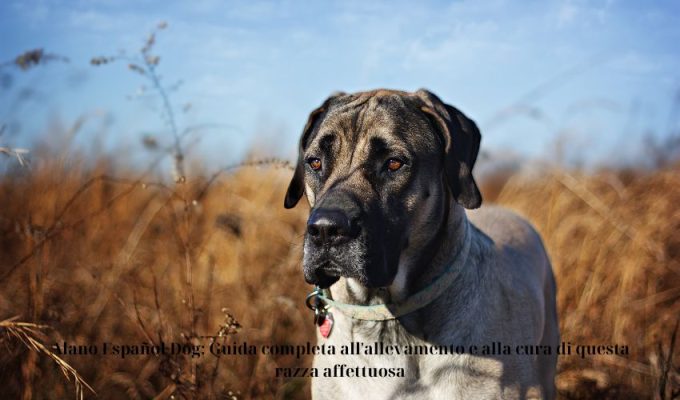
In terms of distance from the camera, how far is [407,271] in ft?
10.5

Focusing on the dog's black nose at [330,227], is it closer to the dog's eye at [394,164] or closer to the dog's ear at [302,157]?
the dog's eye at [394,164]

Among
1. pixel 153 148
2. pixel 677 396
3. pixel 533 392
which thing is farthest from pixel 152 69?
pixel 677 396

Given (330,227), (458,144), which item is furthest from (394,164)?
(330,227)

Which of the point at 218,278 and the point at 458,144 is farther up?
the point at 458,144

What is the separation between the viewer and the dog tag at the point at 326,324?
3412 millimetres

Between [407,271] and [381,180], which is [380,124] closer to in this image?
[381,180]

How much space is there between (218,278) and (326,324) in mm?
2789

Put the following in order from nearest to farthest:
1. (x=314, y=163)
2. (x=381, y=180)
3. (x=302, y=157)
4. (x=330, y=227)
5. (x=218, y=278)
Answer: (x=330, y=227)
(x=381, y=180)
(x=314, y=163)
(x=302, y=157)
(x=218, y=278)

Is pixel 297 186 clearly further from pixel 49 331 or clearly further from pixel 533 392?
pixel 49 331

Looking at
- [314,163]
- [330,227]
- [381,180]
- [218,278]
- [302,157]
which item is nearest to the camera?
[330,227]

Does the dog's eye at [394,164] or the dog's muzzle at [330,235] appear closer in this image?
the dog's muzzle at [330,235]

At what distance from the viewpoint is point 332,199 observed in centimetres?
295

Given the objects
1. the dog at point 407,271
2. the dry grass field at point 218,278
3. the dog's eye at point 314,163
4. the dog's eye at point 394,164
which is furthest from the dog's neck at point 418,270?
the dry grass field at point 218,278

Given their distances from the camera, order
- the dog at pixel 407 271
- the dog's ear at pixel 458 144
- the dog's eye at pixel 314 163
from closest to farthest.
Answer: the dog at pixel 407 271
the dog's ear at pixel 458 144
the dog's eye at pixel 314 163
